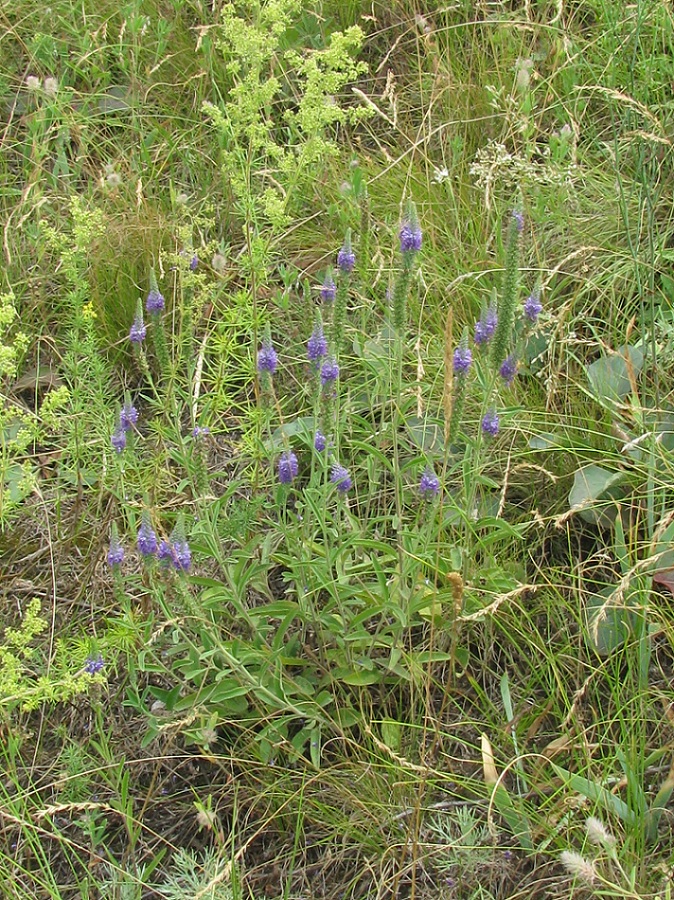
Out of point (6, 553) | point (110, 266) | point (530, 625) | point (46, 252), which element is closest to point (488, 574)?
point (530, 625)

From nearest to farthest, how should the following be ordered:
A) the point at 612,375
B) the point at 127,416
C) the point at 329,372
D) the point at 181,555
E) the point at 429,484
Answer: the point at 181,555
the point at 329,372
the point at 429,484
the point at 127,416
the point at 612,375

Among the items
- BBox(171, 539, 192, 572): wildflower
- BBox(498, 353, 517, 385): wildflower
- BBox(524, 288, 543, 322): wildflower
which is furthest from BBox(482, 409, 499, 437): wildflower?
BBox(171, 539, 192, 572): wildflower

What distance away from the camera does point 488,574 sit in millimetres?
2102

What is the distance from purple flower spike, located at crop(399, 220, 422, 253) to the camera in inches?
74.9

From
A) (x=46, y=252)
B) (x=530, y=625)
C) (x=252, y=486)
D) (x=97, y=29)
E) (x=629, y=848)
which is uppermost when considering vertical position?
(x=97, y=29)

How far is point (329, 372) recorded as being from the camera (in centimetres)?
197

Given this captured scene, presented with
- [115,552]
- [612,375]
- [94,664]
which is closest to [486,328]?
[612,375]

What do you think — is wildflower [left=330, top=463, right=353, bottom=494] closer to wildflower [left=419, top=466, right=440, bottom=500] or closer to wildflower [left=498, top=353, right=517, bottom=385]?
wildflower [left=419, top=466, right=440, bottom=500]

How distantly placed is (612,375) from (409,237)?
85 cm

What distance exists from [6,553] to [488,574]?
4.10ft

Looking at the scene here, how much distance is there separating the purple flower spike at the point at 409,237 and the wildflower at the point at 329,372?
0.25 meters

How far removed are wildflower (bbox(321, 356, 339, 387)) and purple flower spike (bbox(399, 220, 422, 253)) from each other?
0.82 feet

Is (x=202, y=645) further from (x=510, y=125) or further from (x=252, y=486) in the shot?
(x=510, y=125)

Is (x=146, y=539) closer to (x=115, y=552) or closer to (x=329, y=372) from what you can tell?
Answer: (x=115, y=552)
